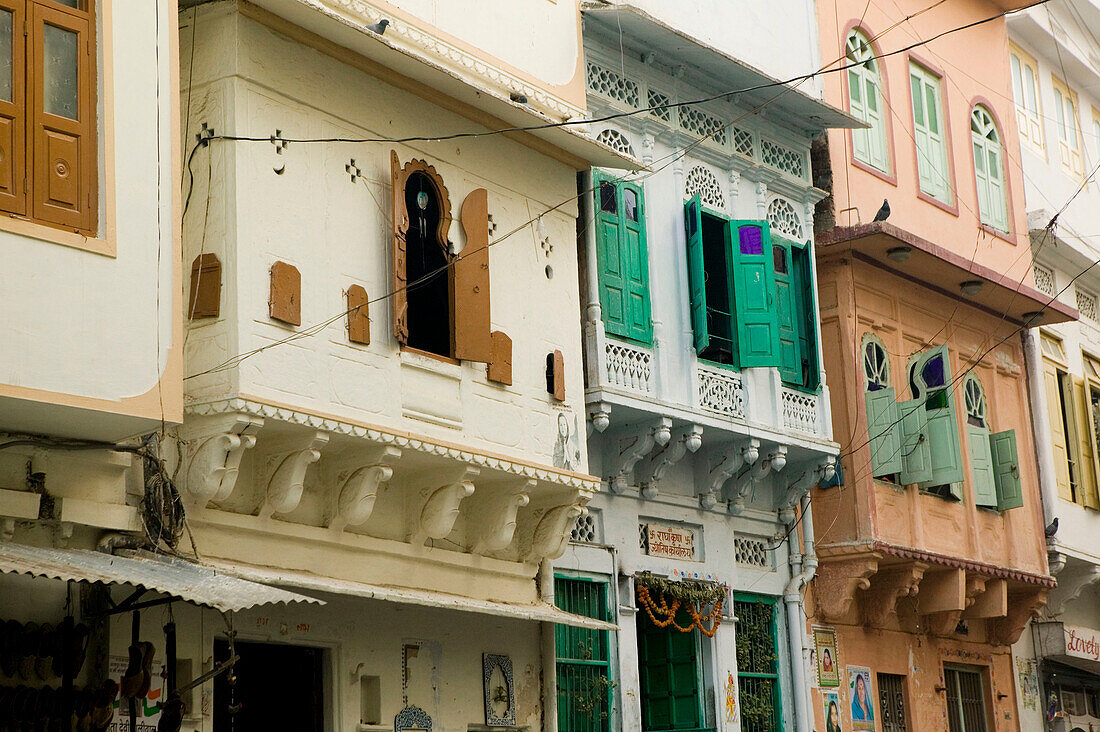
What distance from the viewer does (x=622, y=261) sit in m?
13.7

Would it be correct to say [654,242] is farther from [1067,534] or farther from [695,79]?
[1067,534]

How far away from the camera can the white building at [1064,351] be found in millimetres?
19859

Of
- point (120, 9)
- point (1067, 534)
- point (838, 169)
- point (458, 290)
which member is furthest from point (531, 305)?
point (1067, 534)

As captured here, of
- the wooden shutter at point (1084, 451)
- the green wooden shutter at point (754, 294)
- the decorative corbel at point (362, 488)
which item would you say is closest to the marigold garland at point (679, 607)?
the green wooden shutter at point (754, 294)

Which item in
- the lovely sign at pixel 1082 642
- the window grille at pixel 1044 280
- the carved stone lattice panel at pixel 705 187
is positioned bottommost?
the lovely sign at pixel 1082 642

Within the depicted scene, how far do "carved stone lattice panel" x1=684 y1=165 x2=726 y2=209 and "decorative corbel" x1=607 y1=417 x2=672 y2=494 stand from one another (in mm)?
2426

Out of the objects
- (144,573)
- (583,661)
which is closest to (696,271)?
(583,661)

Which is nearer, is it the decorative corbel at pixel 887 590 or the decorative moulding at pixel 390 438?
the decorative moulding at pixel 390 438

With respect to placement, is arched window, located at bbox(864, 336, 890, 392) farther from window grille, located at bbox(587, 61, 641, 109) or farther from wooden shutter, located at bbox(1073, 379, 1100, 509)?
wooden shutter, located at bbox(1073, 379, 1100, 509)

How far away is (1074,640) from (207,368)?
544 inches

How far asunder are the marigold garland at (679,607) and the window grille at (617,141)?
3.72 m

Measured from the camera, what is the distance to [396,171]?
11031 millimetres

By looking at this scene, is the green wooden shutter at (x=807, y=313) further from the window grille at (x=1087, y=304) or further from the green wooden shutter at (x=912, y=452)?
the window grille at (x=1087, y=304)

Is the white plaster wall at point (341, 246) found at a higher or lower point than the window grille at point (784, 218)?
lower
